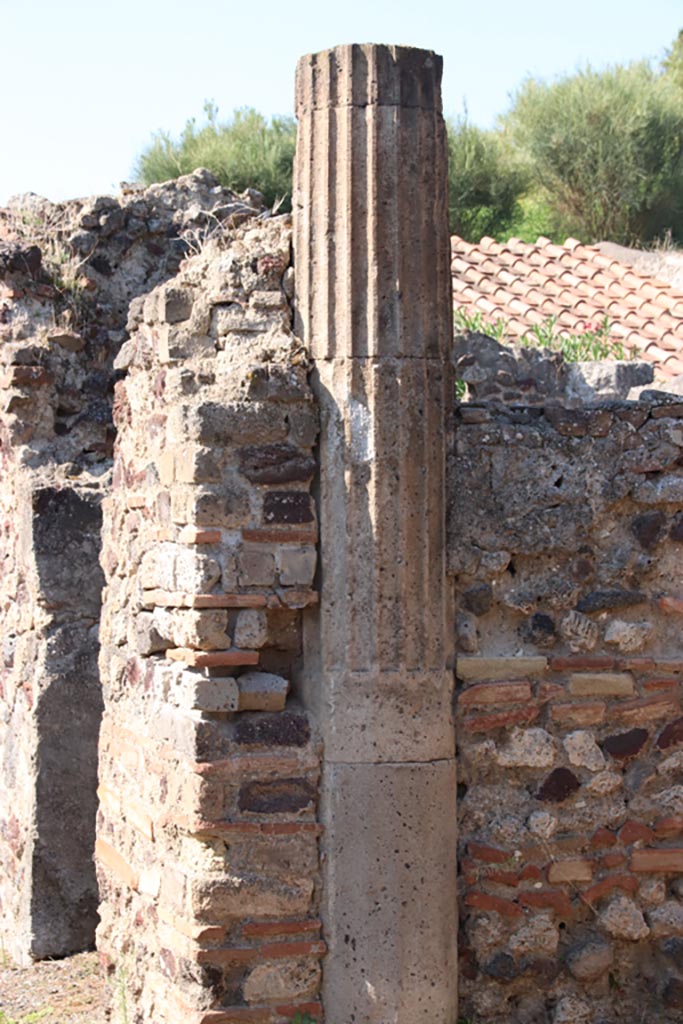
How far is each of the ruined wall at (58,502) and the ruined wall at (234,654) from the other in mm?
1380

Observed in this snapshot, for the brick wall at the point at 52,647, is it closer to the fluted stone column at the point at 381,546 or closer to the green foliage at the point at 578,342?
the fluted stone column at the point at 381,546

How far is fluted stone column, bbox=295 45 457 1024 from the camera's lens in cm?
431

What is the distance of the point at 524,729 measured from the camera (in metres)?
4.51

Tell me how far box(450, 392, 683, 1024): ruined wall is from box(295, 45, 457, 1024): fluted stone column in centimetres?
14

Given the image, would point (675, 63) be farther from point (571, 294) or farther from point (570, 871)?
point (570, 871)

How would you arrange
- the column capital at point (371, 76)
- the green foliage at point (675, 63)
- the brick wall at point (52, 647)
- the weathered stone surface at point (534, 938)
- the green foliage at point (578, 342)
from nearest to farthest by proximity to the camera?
the column capital at point (371, 76)
the weathered stone surface at point (534, 938)
the brick wall at point (52, 647)
the green foliage at point (578, 342)
the green foliage at point (675, 63)

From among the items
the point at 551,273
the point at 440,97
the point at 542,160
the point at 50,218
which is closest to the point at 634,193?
the point at 542,160

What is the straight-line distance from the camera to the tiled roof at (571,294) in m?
10.2

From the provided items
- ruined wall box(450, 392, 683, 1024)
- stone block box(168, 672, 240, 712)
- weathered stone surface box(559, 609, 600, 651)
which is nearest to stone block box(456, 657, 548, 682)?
ruined wall box(450, 392, 683, 1024)

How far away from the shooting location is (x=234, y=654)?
4.34 meters

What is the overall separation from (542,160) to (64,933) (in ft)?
51.9

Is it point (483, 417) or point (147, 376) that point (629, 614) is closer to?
point (483, 417)

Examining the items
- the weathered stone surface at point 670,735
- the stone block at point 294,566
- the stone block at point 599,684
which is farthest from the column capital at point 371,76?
the weathered stone surface at point 670,735

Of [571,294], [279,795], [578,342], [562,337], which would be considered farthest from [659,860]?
[571,294]
